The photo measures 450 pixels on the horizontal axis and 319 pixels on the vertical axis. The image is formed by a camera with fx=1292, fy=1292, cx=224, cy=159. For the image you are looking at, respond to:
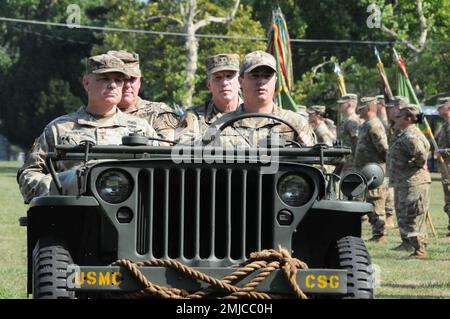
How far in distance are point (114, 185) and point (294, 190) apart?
37.8 inches

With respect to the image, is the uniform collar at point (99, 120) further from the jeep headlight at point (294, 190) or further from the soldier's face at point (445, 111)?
the soldier's face at point (445, 111)

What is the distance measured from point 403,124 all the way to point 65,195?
400 inches

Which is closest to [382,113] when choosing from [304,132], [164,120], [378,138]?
[378,138]

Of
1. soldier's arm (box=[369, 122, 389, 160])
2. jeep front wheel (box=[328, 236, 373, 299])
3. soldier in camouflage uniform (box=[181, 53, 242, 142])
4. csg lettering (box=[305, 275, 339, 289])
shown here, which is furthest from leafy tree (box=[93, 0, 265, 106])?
csg lettering (box=[305, 275, 339, 289])

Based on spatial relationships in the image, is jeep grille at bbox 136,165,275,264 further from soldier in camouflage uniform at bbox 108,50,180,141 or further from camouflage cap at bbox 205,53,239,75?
soldier in camouflage uniform at bbox 108,50,180,141

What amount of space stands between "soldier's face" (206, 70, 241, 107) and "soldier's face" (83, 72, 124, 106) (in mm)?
1574

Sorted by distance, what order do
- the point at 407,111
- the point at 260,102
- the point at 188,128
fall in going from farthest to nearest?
the point at 407,111 < the point at 188,128 < the point at 260,102

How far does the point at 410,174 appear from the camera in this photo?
55.4 feet

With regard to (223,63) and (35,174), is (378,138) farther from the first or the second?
(35,174)

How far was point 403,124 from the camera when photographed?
16.7m

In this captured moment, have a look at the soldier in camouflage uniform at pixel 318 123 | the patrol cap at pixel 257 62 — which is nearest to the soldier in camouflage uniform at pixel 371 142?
the soldier in camouflage uniform at pixel 318 123

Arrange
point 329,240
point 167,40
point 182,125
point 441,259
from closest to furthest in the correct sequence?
point 329,240, point 182,125, point 441,259, point 167,40
